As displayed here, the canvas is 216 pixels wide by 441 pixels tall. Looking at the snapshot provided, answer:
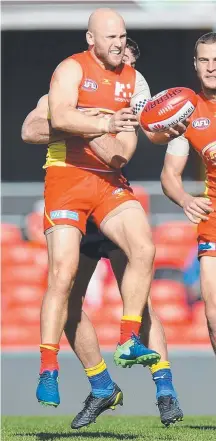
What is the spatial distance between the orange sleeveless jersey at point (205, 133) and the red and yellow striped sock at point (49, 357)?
69.3 inches

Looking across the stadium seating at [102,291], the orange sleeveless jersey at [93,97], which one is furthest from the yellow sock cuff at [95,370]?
the stadium seating at [102,291]

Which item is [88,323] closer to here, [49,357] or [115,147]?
[49,357]

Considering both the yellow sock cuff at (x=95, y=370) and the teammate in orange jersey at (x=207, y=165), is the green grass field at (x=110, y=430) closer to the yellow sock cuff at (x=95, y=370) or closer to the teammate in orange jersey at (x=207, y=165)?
the yellow sock cuff at (x=95, y=370)

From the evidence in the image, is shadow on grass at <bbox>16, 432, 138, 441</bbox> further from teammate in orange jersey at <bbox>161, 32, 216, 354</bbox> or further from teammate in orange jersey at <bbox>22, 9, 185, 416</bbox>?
teammate in orange jersey at <bbox>161, 32, 216, 354</bbox>

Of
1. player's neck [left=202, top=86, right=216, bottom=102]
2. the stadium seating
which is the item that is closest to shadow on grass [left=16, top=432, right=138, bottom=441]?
player's neck [left=202, top=86, right=216, bottom=102]

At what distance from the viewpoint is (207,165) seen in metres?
9.42

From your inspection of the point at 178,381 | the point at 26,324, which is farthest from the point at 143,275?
the point at 26,324

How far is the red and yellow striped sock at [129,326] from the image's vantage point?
8.30 m

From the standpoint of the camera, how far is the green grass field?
871cm

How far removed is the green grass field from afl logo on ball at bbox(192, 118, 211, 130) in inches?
81.4

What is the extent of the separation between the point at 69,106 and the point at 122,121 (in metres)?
0.51

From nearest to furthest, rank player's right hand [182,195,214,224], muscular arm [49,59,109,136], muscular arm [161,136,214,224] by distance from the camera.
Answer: muscular arm [49,59,109,136]
player's right hand [182,195,214,224]
muscular arm [161,136,214,224]

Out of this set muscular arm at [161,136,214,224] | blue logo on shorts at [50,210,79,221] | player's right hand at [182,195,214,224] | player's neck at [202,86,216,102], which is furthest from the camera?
player's neck at [202,86,216,102]

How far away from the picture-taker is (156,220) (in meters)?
17.1
